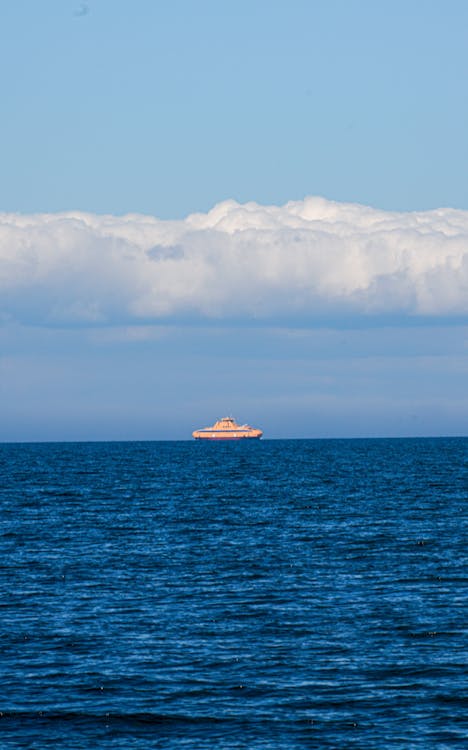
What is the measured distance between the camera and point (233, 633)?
133 ft

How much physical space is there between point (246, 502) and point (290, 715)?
235ft

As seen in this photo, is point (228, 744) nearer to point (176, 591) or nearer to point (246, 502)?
point (176, 591)

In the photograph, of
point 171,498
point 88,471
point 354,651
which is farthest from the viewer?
point 88,471

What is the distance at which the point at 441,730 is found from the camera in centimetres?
2938

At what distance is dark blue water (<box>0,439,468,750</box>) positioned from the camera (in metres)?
30.1

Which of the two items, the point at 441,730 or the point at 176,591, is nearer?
the point at 441,730

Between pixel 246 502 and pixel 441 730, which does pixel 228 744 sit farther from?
pixel 246 502

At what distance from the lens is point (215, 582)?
51531 mm

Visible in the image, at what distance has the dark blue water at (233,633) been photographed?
30062 millimetres

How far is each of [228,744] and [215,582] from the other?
2309cm

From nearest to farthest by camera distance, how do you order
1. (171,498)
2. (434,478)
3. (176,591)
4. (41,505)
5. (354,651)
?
1. (354,651)
2. (176,591)
3. (41,505)
4. (171,498)
5. (434,478)

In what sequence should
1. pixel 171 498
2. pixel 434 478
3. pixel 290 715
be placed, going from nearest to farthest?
1. pixel 290 715
2. pixel 171 498
3. pixel 434 478

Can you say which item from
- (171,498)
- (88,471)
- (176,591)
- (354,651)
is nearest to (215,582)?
(176,591)

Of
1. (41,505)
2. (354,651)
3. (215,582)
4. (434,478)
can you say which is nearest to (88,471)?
(434,478)
